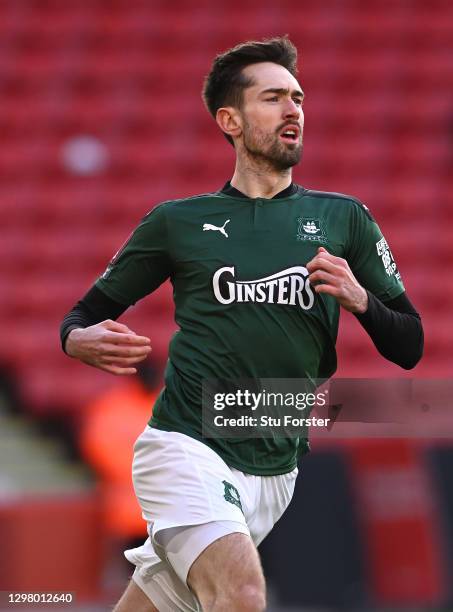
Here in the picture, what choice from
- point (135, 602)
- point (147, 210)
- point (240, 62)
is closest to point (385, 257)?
point (240, 62)

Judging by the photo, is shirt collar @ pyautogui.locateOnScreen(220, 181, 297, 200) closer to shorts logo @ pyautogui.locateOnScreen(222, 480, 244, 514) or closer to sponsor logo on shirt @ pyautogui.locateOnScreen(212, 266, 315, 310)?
sponsor logo on shirt @ pyautogui.locateOnScreen(212, 266, 315, 310)

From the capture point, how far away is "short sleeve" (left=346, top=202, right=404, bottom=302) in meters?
4.27

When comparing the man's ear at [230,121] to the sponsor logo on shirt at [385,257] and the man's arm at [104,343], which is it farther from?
the man's arm at [104,343]

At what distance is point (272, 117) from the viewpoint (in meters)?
4.35

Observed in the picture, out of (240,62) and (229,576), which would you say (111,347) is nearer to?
(229,576)

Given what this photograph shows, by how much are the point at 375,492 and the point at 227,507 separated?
2993mm

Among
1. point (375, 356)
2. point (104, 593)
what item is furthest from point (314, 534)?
point (375, 356)

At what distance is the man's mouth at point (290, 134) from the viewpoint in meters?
4.31

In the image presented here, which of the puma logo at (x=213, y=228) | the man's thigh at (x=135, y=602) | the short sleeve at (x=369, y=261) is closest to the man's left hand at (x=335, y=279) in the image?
the short sleeve at (x=369, y=261)

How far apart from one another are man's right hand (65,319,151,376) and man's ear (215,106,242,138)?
87 centimetres

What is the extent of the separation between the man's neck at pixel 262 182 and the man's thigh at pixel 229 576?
1.18m

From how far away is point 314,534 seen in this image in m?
6.75

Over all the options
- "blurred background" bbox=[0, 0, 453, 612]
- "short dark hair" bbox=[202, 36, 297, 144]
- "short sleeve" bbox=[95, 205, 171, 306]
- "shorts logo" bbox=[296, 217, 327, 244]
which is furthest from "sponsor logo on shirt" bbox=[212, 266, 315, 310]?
"blurred background" bbox=[0, 0, 453, 612]

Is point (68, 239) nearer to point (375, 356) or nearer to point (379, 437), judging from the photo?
point (375, 356)
